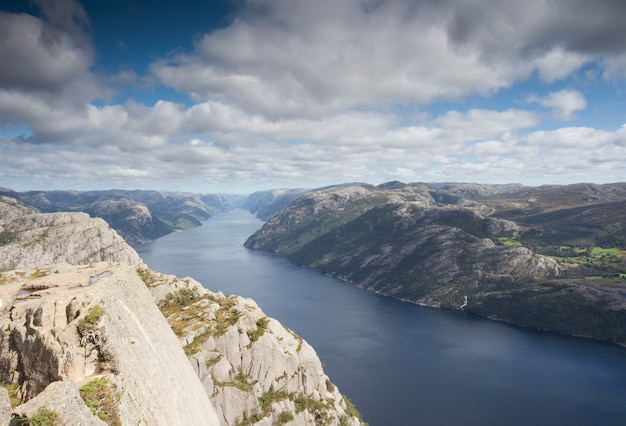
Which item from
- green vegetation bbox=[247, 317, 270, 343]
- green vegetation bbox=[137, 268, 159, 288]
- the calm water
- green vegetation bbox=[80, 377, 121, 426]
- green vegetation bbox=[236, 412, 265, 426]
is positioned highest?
green vegetation bbox=[80, 377, 121, 426]

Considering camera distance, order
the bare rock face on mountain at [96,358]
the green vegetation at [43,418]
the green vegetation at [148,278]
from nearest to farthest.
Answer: the green vegetation at [43,418] → the bare rock face on mountain at [96,358] → the green vegetation at [148,278]

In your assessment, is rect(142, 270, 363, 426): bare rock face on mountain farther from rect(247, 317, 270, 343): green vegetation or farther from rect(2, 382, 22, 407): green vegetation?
rect(2, 382, 22, 407): green vegetation

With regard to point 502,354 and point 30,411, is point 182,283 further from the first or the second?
point 502,354

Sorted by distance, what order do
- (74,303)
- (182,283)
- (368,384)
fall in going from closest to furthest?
(74,303)
(182,283)
(368,384)

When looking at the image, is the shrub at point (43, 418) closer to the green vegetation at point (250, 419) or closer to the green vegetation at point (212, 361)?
the green vegetation at point (212, 361)

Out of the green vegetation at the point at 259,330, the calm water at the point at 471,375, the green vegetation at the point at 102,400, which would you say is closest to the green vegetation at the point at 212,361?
the green vegetation at the point at 259,330

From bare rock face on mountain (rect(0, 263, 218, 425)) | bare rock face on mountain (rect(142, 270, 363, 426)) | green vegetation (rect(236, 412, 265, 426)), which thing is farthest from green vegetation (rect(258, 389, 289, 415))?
bare rock face on mountain (rect(0, 263, 218, 425))

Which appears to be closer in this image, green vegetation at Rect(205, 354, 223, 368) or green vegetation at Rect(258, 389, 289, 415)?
green vegetation at Rect(205, 354, 223, 368)

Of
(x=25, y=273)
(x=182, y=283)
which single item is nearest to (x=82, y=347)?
(x=25, y=273)

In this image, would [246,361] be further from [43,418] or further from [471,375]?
[471,375]
